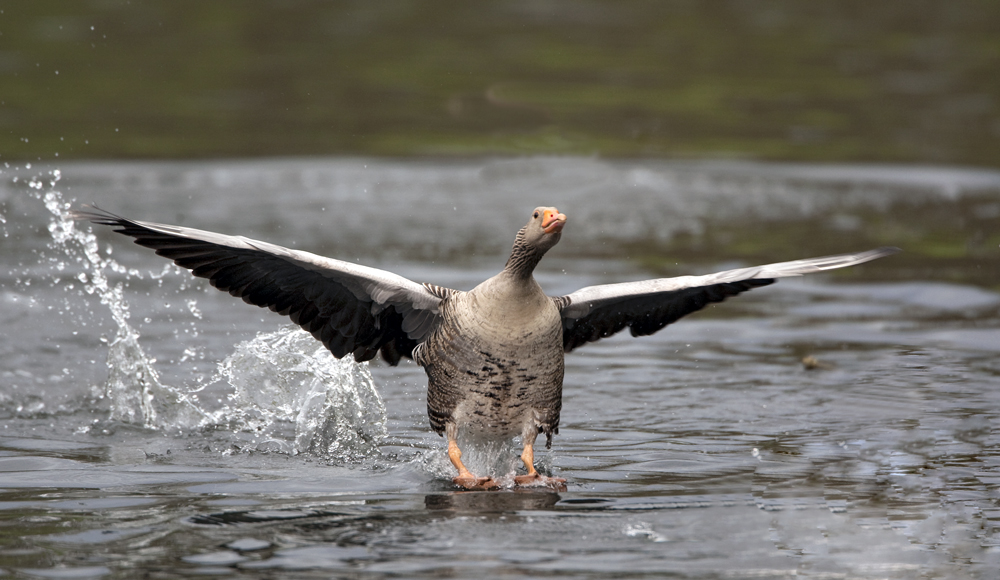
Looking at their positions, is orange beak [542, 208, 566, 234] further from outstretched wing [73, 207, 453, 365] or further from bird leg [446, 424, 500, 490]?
bird leg [446, 424, 500, 490]

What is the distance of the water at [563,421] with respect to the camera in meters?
5.87

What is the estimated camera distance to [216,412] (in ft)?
27.7

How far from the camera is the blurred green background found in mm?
18562

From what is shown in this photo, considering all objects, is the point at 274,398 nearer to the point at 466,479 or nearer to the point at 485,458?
the point at 485,458

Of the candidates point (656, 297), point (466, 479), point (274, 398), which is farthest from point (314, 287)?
point (656, 297)

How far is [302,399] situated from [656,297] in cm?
266

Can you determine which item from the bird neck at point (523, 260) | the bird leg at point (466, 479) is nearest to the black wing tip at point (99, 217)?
the bird neck at point (523, 260)

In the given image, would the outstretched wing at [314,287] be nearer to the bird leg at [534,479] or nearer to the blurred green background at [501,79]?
the bird leg at [534,479]

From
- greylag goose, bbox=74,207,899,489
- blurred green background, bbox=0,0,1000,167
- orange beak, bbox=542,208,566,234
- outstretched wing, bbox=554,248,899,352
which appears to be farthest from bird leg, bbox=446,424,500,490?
blurred green background, bbox=0,0,1000,167

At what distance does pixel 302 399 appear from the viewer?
27.8 feet

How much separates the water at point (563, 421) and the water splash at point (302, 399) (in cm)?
2

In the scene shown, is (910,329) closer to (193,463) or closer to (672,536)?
(672,536)

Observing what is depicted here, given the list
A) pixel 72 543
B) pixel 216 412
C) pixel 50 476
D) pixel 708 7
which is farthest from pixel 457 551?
pixel 708 7

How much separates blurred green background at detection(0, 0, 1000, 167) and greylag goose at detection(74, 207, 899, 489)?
10589 millimetres
